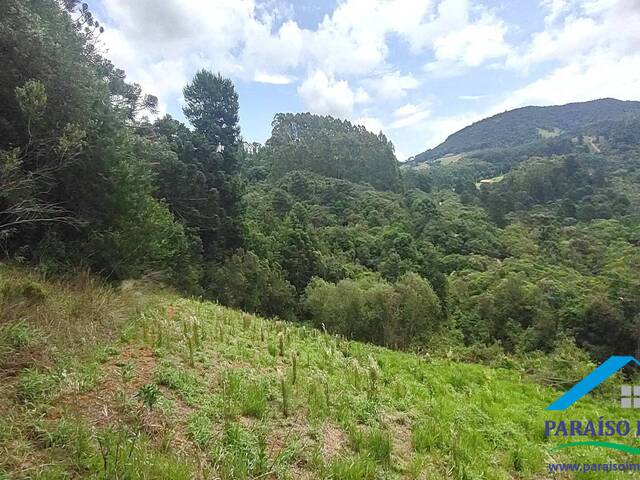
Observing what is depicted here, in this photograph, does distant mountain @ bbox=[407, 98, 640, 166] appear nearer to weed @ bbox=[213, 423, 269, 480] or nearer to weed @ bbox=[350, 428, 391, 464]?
weed @ bbox=[350, 428, 391, 464]

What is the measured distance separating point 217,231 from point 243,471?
963 inches

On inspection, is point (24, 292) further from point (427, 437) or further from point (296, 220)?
point (296, 220)

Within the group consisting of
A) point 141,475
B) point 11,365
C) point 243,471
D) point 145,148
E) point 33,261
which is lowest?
point 243,471

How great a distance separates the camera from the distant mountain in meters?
149

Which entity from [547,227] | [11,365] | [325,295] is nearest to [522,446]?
[11,365]

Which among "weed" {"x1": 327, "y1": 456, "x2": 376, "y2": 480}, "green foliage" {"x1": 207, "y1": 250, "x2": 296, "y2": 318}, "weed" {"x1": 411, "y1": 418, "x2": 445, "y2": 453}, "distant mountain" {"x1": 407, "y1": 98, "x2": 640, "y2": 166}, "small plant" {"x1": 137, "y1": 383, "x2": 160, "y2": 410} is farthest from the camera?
"distant mountain" {"x1": 407, "y1": 98, "x2": 640, "y2": 166}

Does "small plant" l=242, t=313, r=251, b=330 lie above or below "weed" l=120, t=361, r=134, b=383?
below

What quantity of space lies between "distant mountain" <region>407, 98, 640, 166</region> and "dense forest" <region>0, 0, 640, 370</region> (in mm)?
77125

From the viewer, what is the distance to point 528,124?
538 feet

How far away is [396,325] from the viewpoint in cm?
2472

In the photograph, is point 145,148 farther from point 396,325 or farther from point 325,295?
point 396,325

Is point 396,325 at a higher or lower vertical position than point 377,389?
lower

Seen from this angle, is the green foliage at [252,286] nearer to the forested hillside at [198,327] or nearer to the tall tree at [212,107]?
the forested hillside at [198,327]

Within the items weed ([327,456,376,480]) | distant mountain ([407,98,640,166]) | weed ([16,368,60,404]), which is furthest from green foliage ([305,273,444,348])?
distant mountain ([407,98,640,166])
